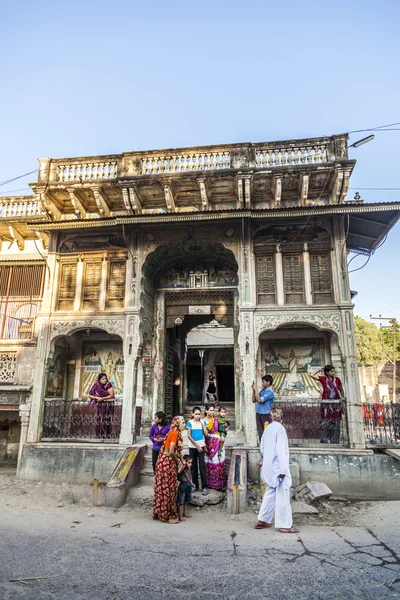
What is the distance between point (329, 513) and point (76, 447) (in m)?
6.03

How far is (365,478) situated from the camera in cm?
896

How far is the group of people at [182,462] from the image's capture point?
6637mm

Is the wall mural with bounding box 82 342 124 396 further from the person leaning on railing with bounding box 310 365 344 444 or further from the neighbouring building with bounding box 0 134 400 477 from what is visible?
the person leaning on railing with bounding box 310 365 344 444

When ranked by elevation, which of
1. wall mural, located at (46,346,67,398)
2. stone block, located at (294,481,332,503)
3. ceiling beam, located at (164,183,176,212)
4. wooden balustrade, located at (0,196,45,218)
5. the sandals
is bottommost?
the sandals

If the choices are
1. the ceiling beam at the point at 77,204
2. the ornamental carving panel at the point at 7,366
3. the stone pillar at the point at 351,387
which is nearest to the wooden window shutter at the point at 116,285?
the ceiling beam at the point at 77,204

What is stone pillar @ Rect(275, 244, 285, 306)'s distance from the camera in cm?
1065

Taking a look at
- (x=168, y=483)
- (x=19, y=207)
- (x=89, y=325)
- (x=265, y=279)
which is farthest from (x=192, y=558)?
(x=19, y=207)

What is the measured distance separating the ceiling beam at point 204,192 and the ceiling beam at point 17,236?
6215 mm

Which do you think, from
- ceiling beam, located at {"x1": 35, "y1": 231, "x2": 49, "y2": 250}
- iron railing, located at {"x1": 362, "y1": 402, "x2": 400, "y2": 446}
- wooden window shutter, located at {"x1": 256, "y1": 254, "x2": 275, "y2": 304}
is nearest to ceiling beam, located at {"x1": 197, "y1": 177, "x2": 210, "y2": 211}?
wooden window shutter, located at {"x1": 256, "y1": 254, "x2": 275, "y2": 304}

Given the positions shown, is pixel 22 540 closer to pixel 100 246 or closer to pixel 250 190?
pixel 100 246

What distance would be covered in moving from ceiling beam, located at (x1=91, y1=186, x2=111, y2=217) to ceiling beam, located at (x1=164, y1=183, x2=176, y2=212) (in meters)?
1.89

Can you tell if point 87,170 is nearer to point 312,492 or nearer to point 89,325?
point 89,325

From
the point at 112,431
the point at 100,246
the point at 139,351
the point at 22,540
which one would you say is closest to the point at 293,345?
the point at 139,351

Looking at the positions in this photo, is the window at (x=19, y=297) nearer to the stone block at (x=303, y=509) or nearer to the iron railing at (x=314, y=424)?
the iron railing at (x=314, y=424)
